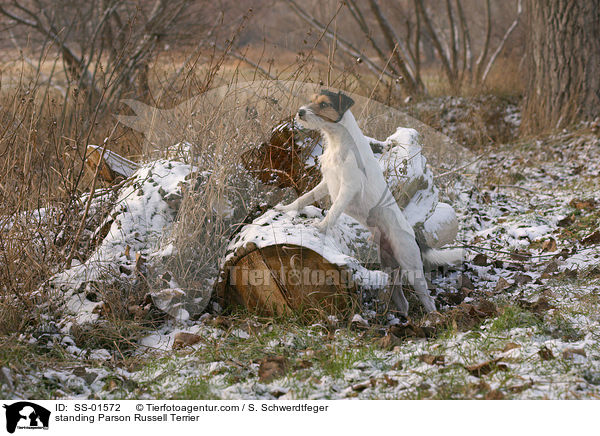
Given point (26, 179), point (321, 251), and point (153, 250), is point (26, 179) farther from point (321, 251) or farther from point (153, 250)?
point (321, 251)

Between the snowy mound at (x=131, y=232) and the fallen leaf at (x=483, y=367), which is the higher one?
the snowy mound at (x=131, y=232)

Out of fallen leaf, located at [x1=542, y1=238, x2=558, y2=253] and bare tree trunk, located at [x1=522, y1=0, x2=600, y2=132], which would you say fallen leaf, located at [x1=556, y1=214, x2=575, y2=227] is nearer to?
fallen leaf, located at [x1=542, y1=238, x2=558, y2=253]

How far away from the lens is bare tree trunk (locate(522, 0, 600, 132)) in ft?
25.2

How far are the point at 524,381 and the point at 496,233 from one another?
302 centimetres

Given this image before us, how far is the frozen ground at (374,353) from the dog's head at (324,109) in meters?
1.25

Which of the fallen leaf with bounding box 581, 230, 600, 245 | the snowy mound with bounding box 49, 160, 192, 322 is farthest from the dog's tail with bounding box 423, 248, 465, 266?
the snowy mound with bounding box 49, 160, 192, 322

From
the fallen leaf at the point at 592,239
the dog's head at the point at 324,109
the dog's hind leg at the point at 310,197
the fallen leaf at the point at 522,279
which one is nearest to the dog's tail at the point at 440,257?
the fallen leaf at the point at 522,279

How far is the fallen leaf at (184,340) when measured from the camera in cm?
326

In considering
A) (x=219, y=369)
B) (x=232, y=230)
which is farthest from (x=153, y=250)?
(x=219, y=369)

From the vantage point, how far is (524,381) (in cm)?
253

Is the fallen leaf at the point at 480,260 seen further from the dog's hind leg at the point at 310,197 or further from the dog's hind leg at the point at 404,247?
the dog's hind leg at the point at 310,197

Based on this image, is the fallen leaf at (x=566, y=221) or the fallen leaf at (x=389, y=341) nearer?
the fallen leaf at (x=389, y=341)
